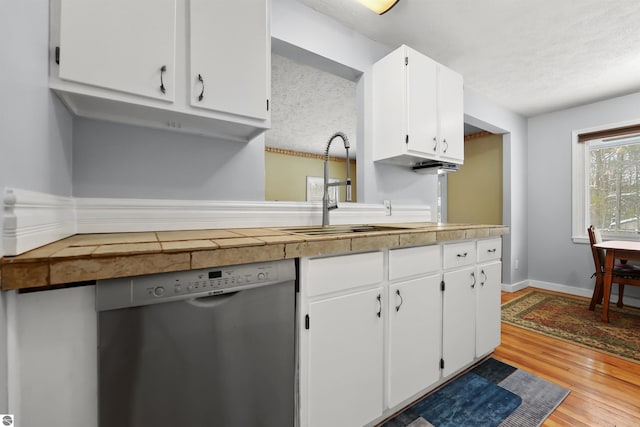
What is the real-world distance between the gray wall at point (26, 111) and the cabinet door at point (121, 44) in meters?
0.07

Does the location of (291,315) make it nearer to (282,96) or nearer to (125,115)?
(125,115)

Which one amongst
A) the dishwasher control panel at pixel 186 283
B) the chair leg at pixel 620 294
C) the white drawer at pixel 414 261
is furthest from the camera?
the chair leg at pixel 620 294

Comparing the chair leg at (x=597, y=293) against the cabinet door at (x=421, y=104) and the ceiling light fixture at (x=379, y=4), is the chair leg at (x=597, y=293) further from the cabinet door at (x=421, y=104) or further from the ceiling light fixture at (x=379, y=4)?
the ceiling light fixture at (x=379, y=4)

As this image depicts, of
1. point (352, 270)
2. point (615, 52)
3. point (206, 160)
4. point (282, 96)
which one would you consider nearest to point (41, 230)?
point (206, 160)

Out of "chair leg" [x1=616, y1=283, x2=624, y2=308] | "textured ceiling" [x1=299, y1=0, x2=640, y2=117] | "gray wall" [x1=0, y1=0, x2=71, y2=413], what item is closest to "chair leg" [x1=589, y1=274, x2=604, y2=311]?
"chair leg" [x1=616, y1=283, x2=624, y2=308]

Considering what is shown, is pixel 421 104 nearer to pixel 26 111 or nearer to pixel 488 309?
pixel 488 309

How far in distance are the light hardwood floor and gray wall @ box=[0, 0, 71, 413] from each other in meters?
2.42

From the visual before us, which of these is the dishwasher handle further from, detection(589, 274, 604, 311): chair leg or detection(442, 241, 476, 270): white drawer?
detection(589, 274, 604, 311): chair leg

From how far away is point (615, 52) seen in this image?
7.73ft

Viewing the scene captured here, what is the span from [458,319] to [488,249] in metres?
0.57

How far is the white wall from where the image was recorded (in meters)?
3.48

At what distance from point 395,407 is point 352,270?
0.87m

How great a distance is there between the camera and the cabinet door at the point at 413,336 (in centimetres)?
136

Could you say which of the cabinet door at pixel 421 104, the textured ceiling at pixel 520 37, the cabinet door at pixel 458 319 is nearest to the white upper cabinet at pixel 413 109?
the cabinet door at pixel 421 104
